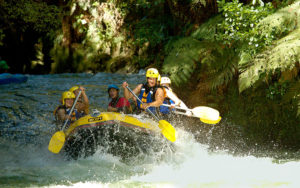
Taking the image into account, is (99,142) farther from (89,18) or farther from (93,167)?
(89,18)

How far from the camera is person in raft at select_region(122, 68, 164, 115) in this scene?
246 inches

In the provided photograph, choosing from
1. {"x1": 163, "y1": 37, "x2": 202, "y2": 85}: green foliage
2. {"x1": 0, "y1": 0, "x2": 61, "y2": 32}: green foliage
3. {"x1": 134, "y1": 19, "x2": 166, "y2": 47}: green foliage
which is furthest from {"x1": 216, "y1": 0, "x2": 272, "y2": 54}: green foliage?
{"x1": 0, "y1": 0, "x2": 61, "y2": 32}: green foliage

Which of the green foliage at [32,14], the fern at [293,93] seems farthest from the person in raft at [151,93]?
the green foliage at [32,14]

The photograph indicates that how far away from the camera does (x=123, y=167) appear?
5.46 m

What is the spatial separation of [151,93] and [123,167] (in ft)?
4.59

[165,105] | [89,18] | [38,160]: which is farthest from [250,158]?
[89,18]

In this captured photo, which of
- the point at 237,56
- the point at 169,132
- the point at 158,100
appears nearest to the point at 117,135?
the point at 169,132

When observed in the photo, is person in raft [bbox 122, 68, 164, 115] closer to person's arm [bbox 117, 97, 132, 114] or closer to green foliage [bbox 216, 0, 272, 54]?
Result: person's arm [bbox 117, 97, 132, 114]

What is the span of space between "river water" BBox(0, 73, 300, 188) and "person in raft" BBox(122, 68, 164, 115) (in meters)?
0.56

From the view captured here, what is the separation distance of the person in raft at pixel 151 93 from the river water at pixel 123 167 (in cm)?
56

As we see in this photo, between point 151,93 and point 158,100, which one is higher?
point 151,93

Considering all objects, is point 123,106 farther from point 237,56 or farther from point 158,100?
point 237,56

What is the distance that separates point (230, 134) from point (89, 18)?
7750mm

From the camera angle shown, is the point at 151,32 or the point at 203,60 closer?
the point at 203,60
